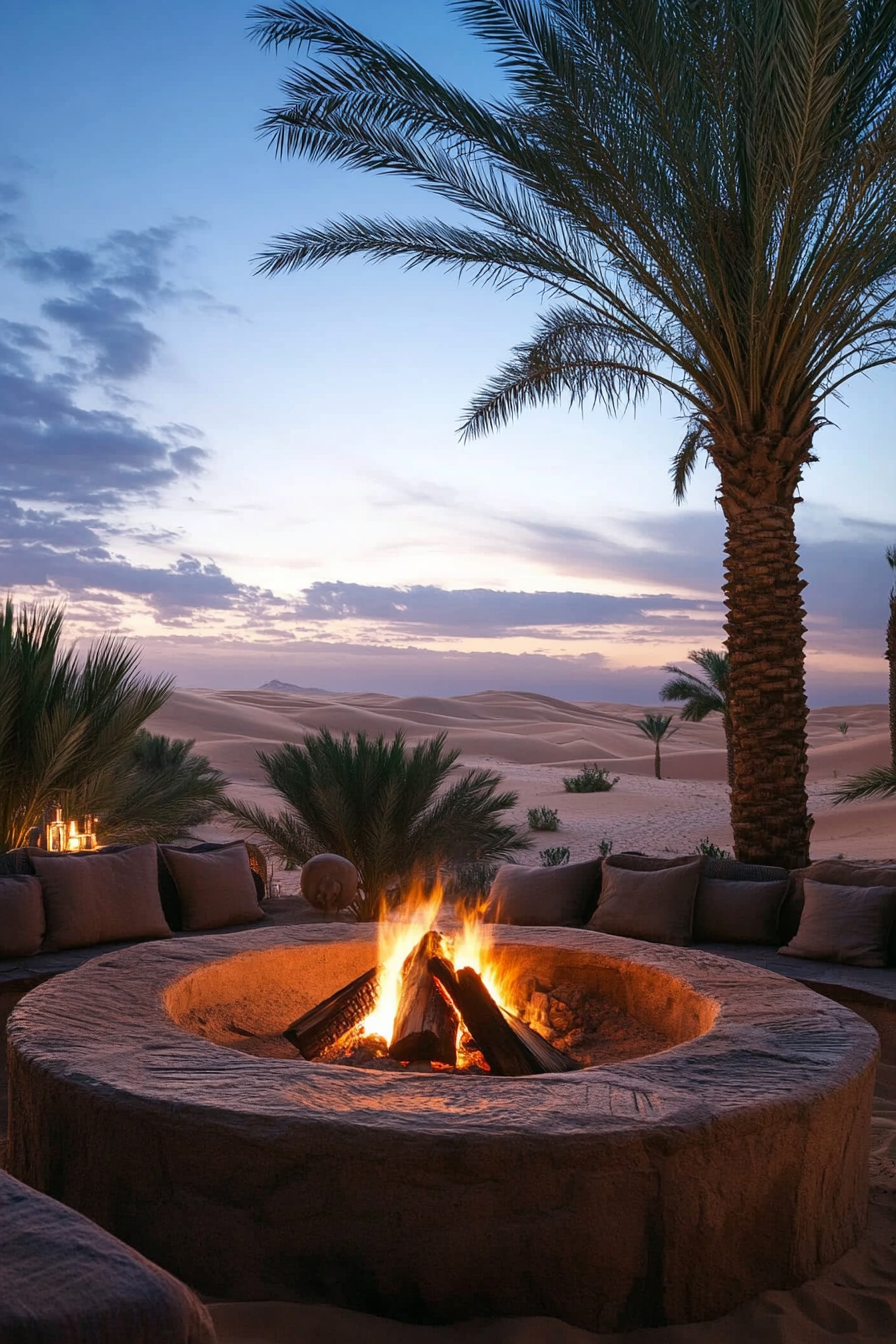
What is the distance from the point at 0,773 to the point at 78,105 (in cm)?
467

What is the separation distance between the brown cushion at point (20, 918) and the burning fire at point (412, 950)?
81.4 inches

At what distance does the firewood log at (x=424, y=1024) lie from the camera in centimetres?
379

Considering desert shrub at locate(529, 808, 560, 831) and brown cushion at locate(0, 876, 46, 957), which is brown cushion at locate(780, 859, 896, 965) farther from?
desert shrub at locate(529, 808, 560, 831)

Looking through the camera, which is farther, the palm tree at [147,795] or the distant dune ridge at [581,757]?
the distant dune ridge at [581,757]

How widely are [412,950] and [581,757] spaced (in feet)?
118

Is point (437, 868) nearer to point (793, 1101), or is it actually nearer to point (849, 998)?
point (849, 998)

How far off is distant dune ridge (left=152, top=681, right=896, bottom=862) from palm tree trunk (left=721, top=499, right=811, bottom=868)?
7.09m

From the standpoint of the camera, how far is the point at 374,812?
952 centimetres

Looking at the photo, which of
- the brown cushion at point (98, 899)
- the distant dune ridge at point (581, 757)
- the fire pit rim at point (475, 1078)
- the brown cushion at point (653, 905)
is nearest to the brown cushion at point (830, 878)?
the brown cushion at point (653, 905)

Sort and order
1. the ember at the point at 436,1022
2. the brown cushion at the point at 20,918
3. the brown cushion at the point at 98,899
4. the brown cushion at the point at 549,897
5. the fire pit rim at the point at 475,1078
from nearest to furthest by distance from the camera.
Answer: the fire pit rim at the point at 475,1078 → the ember at the point at 436,1022 → the brown cushion at the point at 20,918 → the brown cushion at the point at 98,899 → the brown cushion at the point at 549,897

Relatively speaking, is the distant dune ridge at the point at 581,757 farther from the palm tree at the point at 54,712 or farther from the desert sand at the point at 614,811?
the palm tree at the point at 54,712

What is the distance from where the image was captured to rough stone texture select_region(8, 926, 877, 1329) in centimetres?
236

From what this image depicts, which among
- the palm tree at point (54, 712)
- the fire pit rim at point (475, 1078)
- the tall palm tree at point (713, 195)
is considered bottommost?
the fire pit rim at point (475, 1078)

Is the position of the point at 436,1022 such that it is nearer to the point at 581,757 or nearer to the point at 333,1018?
the point at 333,1018
